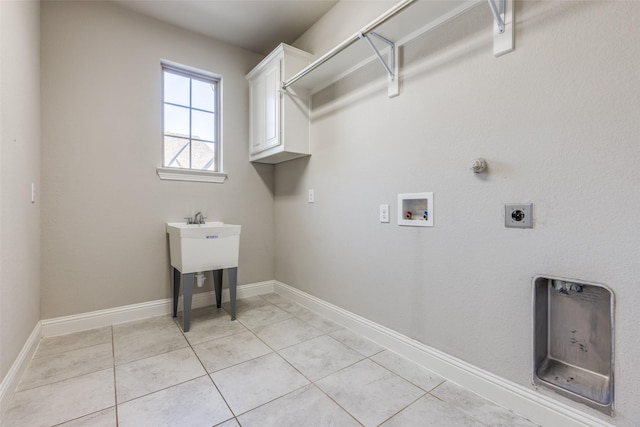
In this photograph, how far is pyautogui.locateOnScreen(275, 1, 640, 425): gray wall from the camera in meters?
1.06

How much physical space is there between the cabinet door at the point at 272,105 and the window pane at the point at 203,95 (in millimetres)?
597

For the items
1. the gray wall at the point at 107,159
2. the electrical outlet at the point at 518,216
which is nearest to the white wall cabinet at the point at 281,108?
the gray wall at the point at 107,159

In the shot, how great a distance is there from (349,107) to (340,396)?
186 cm

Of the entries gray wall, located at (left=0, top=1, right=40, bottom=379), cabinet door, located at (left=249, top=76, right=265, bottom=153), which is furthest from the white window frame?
gray wall, located at (left=0, top=1, right=40, bottom=379)

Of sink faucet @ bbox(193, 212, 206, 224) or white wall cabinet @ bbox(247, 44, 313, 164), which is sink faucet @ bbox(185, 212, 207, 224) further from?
white wall cabinet @ bbox(247, 44, 313, 164)

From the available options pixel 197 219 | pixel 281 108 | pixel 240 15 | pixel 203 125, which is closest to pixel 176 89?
pixel 203 125

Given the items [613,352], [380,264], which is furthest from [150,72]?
[613,352]

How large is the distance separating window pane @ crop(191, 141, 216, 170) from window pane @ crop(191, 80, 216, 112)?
352 millimetres

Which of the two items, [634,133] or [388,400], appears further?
[388,400]

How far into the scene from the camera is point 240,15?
2.40m

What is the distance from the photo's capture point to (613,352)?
1080 mm

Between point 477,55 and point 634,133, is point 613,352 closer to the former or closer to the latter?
point 634,133

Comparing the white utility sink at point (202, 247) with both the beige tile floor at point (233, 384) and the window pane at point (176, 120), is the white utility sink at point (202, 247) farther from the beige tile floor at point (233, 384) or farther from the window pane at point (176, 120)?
the window pane at point (176, 120)

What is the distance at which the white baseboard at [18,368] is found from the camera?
1294 mm
